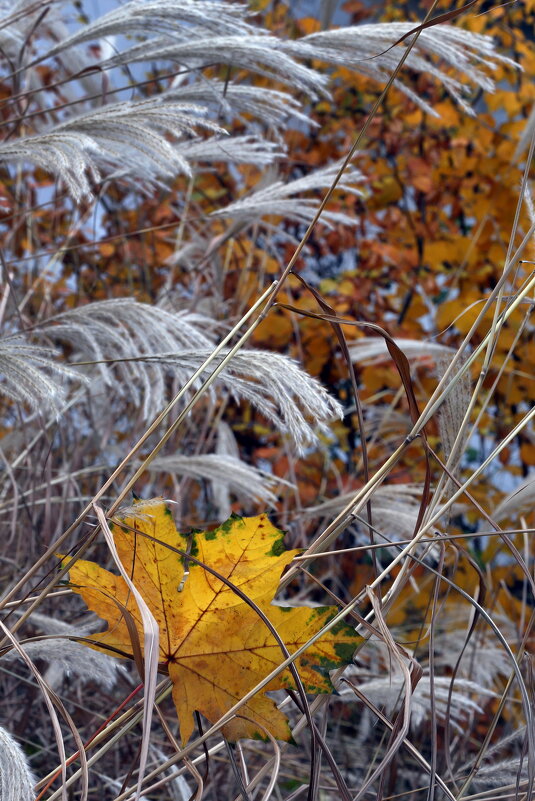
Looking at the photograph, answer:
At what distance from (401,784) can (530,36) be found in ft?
13.1

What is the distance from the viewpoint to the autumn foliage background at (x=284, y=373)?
28.6 inches

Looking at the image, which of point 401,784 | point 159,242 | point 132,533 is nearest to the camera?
point 132,533

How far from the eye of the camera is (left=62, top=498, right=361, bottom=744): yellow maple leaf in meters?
0.64

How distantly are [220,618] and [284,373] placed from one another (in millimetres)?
265

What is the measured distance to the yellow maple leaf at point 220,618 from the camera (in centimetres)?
64

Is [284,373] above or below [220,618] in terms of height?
above

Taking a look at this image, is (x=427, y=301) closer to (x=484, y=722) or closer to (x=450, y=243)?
(x=450, y=243)

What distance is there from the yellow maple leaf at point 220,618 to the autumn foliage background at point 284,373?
34 millimetres

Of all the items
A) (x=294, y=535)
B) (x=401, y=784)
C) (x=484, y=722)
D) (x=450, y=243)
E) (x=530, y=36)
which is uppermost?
(x=530, y=36)

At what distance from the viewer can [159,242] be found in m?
2.96

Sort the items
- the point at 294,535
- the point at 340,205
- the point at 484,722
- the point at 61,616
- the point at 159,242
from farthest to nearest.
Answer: the point at 340,205 < the point at 159,242 < the point at 484,722 < the point at 294,535 < the point at 61,616

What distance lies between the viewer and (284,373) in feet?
2.66

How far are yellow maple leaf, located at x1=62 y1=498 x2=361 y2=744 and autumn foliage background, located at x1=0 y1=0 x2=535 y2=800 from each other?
0.11ft

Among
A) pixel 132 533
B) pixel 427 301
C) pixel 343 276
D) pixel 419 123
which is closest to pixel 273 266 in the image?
pixel 343 276
